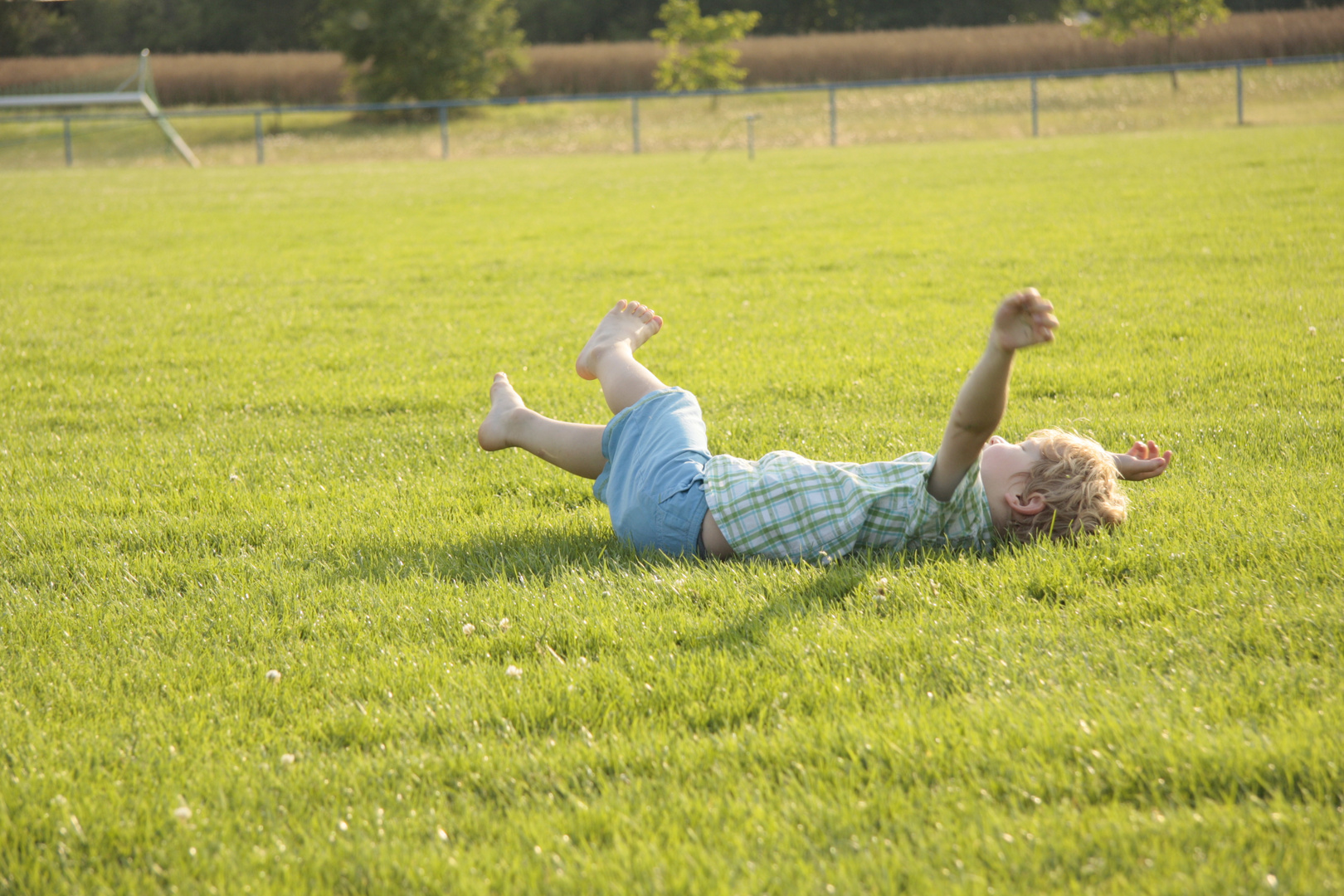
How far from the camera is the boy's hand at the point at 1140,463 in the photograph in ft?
10.6

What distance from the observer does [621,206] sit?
563 inches

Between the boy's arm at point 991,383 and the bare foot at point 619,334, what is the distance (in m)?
1.50

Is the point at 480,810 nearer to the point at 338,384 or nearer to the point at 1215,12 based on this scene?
the point at 338,384

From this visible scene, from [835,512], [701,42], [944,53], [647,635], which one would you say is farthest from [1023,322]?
[944,53]

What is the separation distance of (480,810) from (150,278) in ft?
29.3

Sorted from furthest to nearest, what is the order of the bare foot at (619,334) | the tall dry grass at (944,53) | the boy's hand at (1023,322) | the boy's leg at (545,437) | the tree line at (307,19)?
1. the tree line at (307,19)
2. the tall dry grass at (944,53)
3. the bare foot at (619,334)
4. the boy's leg at (545,437)
5. the boy's hand at (1023,322)

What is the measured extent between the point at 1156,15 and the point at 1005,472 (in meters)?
39.3

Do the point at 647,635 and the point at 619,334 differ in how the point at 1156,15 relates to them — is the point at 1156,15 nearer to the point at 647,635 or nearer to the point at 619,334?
the point at 619,334

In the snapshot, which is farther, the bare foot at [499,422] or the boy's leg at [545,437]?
the bare foot at [499,422]

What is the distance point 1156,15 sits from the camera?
35875 millimetres

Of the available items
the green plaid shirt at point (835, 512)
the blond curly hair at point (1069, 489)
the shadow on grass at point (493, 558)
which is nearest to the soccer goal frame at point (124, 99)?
the shadow on grass at point (493, 558)

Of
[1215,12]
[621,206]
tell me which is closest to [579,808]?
[621,206]

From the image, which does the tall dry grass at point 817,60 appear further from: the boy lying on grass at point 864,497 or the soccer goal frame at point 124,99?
the boy lying on grass at point 864,497

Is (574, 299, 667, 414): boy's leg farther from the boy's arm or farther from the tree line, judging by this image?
the tree line
